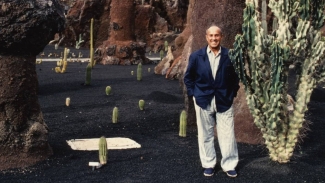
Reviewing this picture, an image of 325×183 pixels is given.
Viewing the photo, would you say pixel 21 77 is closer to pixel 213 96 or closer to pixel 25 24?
pixel 25 24

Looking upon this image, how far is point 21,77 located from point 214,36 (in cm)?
171

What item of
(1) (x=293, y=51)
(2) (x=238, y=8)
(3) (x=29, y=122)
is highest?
(2) (x=238, y=8)

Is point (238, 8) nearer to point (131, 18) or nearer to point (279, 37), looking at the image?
point (279, 37)

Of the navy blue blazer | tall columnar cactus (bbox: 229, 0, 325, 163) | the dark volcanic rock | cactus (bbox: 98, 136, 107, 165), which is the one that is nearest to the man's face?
the navy blue blazer

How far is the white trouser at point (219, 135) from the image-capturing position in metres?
3.65

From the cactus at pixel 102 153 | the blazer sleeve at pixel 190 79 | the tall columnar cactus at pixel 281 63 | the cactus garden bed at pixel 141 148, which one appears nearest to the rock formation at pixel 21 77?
the cactus garden bed at pixel 141 148

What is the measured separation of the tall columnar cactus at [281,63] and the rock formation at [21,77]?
66.9 inches

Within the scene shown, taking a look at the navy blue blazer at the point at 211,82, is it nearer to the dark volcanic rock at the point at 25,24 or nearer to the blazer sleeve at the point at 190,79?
the blazer sleeve at the point at 190,79

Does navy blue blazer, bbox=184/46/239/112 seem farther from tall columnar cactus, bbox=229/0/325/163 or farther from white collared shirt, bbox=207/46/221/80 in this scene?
tall columnar cactus, bbox=229/0/325/163

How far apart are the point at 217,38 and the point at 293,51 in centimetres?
80

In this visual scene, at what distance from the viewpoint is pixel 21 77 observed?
3939 millimetres

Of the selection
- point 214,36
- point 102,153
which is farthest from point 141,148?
point 214,36

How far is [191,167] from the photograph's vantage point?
3939 millimetres

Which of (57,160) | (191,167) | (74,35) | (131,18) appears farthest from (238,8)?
(74,35)
